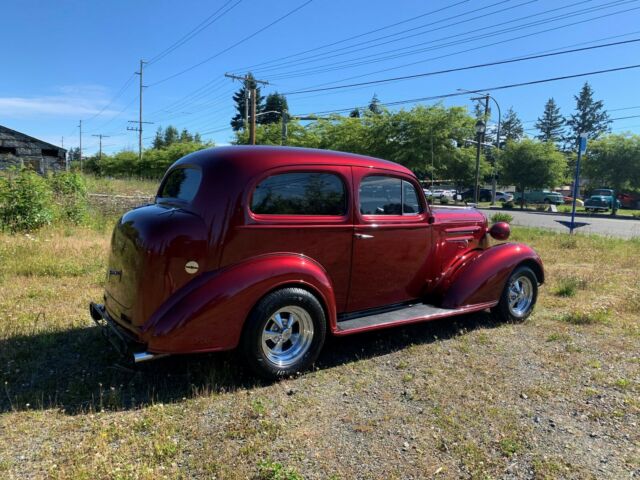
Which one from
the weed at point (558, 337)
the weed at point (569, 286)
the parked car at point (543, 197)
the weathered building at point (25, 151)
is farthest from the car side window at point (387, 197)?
the parked car at point (543, 197)

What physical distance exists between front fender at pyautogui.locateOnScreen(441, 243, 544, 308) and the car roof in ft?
5.32

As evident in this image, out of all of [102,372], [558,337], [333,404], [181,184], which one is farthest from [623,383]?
[102,372]

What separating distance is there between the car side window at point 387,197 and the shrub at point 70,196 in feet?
31.1

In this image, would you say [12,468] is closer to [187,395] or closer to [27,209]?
[187,395]

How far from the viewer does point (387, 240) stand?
4312mm

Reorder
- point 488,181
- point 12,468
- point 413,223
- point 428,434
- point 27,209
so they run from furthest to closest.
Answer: point 488,181
point 27,209
point 413,223
point 428,434
point 12,468

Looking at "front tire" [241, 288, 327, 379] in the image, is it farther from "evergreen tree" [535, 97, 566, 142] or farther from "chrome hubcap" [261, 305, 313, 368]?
"evergreen tree" [535, 97, 566, 142]

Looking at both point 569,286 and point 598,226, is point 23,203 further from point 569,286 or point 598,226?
point 598,226

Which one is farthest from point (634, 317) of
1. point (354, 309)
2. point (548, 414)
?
point (354, 309)

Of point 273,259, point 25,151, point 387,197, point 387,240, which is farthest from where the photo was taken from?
point 25,151

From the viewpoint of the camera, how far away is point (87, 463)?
253 centimetres

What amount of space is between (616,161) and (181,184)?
3720 cm

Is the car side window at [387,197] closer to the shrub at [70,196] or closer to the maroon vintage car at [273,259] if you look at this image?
the maroon vintage car at [273,259]

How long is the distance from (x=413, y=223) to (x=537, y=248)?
7.74 m
